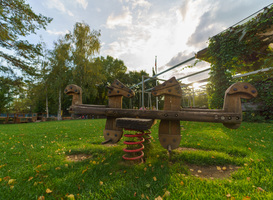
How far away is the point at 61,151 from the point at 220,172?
131 inches

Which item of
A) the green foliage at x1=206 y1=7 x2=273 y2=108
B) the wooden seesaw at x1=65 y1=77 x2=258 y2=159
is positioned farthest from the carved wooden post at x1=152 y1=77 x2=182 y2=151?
the green foliage at x1=206 y1=7 x2=273 y2=108

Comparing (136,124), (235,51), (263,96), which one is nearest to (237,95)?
(136,124)

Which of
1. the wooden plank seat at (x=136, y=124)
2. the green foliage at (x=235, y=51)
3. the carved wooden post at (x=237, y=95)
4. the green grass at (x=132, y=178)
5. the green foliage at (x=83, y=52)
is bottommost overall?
the green grass at (x=132, y=178)

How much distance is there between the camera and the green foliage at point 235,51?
18.4 feet

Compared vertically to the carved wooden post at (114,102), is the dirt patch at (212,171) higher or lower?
lower

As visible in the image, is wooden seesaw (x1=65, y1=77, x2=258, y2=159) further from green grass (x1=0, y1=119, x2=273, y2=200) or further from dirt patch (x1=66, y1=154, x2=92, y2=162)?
dirt patch (x1=66, y1=154, x2=92, y2=162)

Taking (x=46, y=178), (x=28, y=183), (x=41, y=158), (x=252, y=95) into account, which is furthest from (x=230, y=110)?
(x=41, y=158)

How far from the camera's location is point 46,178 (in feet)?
6.06

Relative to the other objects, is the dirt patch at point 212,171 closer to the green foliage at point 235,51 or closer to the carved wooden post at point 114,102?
the carved wooden post at point 114,102

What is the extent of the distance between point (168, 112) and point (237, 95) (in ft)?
3.21

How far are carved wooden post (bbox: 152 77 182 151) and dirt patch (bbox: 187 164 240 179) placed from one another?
1.71ft

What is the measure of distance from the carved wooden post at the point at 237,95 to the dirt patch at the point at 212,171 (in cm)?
77

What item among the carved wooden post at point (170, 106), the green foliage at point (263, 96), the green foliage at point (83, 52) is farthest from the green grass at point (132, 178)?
the green foliage at point (83, 52)

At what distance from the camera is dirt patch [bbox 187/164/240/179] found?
1.92 metres
